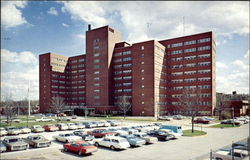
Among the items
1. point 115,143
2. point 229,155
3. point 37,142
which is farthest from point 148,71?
point 229,155

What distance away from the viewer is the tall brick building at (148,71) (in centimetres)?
7862

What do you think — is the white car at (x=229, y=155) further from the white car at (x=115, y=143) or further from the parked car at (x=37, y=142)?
the parked car at (x=37, y=142)

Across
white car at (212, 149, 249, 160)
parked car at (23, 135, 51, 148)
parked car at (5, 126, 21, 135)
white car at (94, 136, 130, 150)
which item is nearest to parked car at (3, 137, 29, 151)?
parked car at (23, 135, 51, 148)

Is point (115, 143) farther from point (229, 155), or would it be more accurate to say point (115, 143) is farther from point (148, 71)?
point (148, 71)

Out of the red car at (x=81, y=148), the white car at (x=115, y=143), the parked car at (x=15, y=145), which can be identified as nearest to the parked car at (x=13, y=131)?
the parked car at (x=15, y=145)

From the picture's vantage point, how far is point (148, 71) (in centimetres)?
7925

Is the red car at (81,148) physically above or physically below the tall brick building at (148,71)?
below

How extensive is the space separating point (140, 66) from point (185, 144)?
5884 centimetres

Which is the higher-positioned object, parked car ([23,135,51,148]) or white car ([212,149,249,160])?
white car ([212,149,249,160])

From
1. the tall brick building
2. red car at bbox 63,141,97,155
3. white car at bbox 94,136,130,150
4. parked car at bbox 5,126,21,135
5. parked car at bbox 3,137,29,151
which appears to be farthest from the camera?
the tall brick building

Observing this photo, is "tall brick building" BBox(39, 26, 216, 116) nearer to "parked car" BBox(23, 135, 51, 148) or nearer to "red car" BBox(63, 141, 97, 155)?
"parked car" BBox(23, 135, 51, 148)

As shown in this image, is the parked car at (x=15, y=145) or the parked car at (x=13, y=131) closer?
the parked car at (x=15, y=145)

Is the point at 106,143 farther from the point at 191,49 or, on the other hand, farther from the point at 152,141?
the point at 191,49

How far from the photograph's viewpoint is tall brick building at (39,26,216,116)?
258 ft
